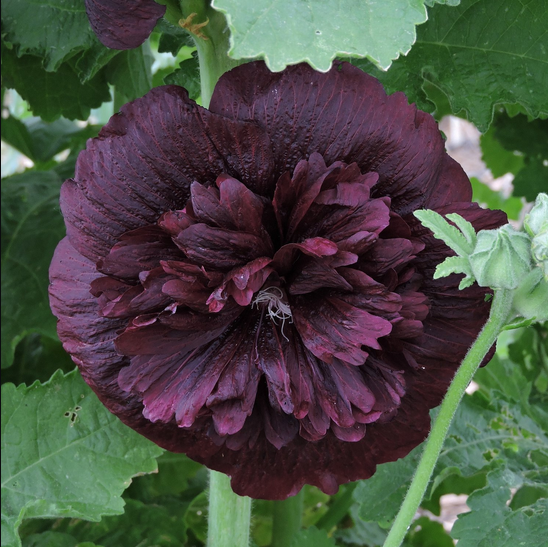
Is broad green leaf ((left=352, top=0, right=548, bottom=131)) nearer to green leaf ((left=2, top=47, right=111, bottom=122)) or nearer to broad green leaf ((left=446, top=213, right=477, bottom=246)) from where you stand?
broad green leaf ((left=446, top=213, right=477, bottom=246))

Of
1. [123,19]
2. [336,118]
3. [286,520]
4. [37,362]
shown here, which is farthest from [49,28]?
[286,520]

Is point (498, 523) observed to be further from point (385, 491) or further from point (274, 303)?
point (274, 303)

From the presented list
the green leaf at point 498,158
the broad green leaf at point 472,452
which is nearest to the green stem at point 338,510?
the broad green leaf at point 472,452

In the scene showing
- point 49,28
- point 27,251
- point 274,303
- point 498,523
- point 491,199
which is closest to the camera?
point 274,303

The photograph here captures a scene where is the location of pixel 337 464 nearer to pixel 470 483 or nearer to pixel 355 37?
pixel 355 37

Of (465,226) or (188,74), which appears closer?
(465,226)

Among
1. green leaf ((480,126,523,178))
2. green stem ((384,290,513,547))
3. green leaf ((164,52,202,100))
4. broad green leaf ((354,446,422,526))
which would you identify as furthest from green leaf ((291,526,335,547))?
green leaf ((480,126,523,178))
